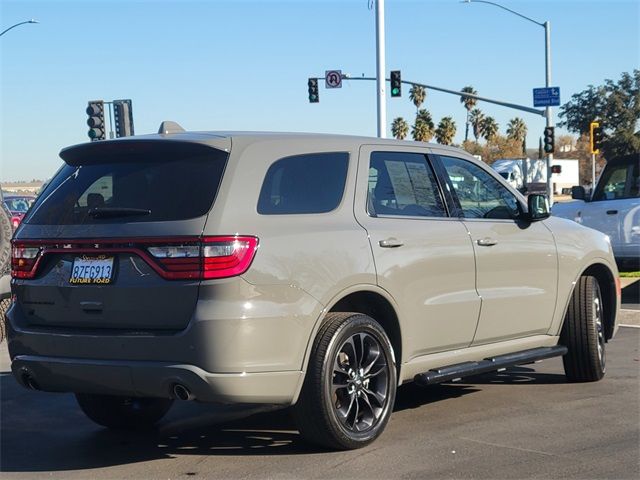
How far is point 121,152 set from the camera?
5.48 meters

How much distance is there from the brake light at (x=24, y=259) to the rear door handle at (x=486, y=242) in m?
2.97

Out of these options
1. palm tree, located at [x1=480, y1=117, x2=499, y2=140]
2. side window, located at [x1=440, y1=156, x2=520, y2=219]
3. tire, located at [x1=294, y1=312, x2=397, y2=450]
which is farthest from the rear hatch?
palm tree, located at [x1=480, y1=117, x2=499, y2=140]

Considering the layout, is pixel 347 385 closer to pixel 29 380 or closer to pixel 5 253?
pixel 29 380

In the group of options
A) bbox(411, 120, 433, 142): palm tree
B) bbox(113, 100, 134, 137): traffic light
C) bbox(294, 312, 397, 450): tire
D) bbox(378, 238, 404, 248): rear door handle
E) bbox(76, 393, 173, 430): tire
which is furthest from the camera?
bbox(411, 120, 433, 142): palm tree

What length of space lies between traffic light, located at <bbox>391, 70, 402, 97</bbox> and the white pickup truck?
17101 mm

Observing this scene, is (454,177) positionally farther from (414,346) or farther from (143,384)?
(143,384)

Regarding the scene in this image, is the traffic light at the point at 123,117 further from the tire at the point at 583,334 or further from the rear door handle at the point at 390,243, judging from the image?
the rear door handle at the point at 390,243

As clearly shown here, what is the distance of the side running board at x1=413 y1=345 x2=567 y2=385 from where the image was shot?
6023mm

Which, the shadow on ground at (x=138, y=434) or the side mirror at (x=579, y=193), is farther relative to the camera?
the side mirror at (x=579, y=193)

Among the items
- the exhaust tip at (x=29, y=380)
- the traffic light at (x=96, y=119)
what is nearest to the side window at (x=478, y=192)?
the exhaust tip at (x=29, y=380)

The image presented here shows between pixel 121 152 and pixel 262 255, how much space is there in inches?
45.8

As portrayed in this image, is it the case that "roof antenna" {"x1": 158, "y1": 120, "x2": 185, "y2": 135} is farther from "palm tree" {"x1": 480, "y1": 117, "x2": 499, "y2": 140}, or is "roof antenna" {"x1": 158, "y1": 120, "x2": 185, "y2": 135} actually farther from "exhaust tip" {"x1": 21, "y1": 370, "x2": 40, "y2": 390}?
"palm tree" {"x1": 480, "y1": 117, "x2": 499, "y2": 140}

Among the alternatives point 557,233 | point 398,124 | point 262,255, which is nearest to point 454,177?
point 557,233

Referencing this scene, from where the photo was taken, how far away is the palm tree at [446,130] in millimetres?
85000
